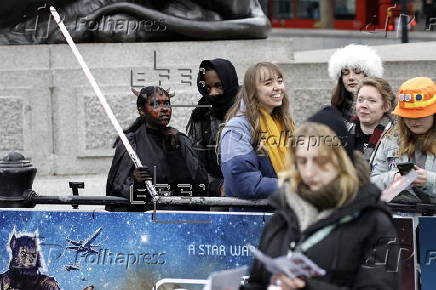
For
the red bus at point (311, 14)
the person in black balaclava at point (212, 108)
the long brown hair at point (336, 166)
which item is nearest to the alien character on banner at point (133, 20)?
the person in black balaclava at point (212, 108)

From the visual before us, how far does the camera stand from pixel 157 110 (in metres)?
7.44

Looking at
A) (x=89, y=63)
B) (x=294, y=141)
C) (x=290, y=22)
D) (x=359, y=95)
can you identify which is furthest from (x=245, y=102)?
(x=290, y=22)

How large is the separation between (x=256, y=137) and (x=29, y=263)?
1.38 meters

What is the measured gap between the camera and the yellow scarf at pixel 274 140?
6.56 meters

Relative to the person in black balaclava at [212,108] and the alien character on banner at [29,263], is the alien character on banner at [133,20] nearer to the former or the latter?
the person in black balaclava at [212,108]

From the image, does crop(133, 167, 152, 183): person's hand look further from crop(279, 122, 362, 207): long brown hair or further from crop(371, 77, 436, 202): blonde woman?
crop(279, 122, 362, 207): long brown hair

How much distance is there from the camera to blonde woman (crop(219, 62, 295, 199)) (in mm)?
6371

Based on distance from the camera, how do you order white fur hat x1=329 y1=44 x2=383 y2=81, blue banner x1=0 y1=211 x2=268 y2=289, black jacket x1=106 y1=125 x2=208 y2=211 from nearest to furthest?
blue banner x1=0 y1=211 x2=268 y2=289 < black jacket x1=106 y1=125 x2=208 y2=211 < white fur hat x1=329 y1=44 x2=383 y2=81

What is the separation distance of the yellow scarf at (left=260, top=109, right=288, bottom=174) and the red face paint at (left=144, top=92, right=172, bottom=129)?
94cm

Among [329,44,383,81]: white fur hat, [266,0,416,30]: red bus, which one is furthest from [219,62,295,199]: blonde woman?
[266,0,416,30]: red bus

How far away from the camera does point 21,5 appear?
11984 millimetres

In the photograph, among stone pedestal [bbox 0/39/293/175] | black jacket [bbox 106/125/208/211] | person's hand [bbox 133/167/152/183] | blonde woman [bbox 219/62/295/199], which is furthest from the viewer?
stone pedestal [bbox 0/39/293/175]

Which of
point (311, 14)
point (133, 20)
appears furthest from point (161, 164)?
point (311, 14)

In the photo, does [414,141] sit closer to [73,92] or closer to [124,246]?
[124,246]
